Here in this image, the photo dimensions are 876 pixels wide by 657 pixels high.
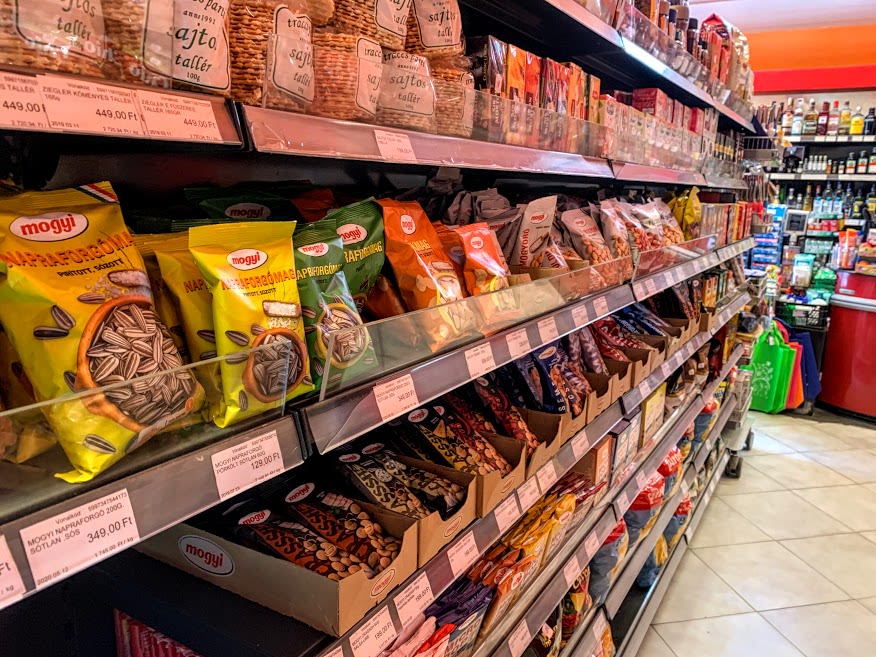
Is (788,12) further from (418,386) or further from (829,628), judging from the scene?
(418,386)

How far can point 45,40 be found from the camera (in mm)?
566


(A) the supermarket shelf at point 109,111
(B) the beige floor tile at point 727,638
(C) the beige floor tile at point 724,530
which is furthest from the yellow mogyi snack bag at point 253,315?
(C) the beige floor tile at point 724,530

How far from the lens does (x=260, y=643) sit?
2.80ft

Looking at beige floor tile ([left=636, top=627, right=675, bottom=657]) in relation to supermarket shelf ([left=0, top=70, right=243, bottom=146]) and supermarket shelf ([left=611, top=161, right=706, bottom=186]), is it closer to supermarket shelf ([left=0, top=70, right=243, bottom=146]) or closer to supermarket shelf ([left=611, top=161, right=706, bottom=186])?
supermarket shelf ([left=611, top=161, right=706, bottom=186])

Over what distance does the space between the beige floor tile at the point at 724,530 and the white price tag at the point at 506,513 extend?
2.31 metres

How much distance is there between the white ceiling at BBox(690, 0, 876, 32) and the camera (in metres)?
5.24

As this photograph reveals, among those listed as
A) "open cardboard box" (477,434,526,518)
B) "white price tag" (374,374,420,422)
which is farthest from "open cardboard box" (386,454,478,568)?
"white price tag" (374,374,420,422)

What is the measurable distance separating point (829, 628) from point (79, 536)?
117 inches

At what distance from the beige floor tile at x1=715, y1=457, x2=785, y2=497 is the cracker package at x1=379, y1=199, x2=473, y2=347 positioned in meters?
3.19

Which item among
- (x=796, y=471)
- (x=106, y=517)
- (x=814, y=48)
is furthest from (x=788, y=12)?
(x=106, y=517)

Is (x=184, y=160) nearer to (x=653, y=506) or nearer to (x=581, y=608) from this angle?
(x=581, y=608)

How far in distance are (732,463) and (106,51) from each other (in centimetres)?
410

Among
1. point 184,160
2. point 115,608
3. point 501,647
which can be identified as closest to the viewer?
point 115,608

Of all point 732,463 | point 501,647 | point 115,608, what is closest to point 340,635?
point 115,608
